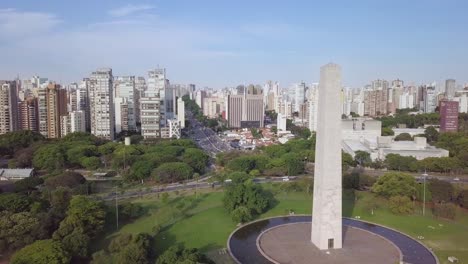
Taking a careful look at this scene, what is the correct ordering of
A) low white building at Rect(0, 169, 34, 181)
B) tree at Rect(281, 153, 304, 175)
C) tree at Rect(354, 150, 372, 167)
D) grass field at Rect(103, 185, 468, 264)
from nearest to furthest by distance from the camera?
grass field at Rect(103, 185, 468, 264) < low white building at Rect(0, 169, 34, 181) < tree at Rect(281, 153, 304, 175) < tree at Rect(354, 150, 372, 167)

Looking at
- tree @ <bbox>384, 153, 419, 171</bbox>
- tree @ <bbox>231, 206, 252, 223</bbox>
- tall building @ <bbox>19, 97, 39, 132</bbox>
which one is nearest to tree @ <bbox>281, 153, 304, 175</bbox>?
tree @ <bbox>384, 153, 419, 171</bbox>

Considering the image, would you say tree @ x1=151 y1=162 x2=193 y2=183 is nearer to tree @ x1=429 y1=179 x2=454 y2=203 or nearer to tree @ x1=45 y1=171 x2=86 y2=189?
tree @ x1=45 y1=171 x2=86 y2=189

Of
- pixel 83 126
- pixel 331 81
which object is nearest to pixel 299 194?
pixel 331 81

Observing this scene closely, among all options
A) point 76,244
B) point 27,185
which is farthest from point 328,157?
point 27,185

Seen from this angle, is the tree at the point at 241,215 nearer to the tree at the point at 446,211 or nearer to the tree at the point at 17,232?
the tree at the point at 17,232

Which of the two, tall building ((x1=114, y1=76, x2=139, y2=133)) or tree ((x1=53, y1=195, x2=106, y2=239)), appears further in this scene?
tall building ((x1=114, y1=76, x2=139, y2=133))

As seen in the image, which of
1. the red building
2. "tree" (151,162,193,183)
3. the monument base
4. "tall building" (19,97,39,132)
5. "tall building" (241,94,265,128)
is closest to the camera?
the monument base

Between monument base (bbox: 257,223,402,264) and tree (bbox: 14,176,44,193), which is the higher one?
tree (bbox: 14,176,44,193)
